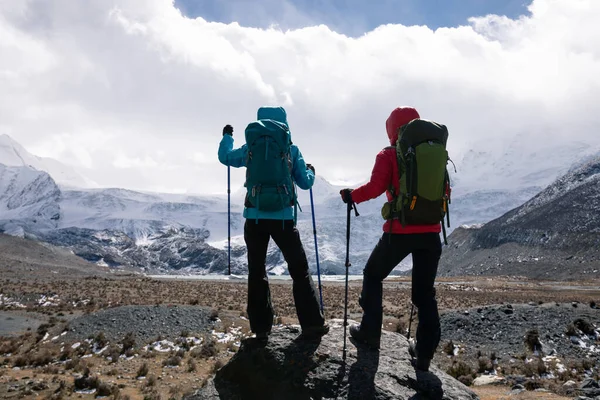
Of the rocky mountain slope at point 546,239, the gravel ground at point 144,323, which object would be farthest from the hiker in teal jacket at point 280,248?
the rocky mountain slope at point 546,239

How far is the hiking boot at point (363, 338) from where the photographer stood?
19.8 ft

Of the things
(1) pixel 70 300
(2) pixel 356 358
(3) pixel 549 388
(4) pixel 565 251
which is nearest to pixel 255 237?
(2) pixel 356 358

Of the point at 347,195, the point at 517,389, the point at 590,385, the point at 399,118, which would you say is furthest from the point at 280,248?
the point at 590,385

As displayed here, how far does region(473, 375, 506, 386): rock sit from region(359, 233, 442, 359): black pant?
223 inches

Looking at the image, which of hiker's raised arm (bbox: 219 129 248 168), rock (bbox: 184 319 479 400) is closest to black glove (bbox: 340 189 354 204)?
hiker's raised arm (bbox: 219 129 248 168)

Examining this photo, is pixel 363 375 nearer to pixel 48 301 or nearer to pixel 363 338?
pixel 363 338

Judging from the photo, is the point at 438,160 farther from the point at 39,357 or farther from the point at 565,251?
the point at 565,251

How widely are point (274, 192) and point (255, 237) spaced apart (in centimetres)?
75

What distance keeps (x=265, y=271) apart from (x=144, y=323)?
535 inches

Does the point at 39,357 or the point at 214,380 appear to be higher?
the point at 214,380

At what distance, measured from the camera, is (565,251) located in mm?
89188

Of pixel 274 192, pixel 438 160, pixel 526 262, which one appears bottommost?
pixel 526 262

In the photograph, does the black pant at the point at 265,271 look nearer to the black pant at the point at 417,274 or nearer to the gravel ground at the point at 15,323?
the black pant at the point at 417,274

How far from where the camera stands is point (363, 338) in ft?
20.0
